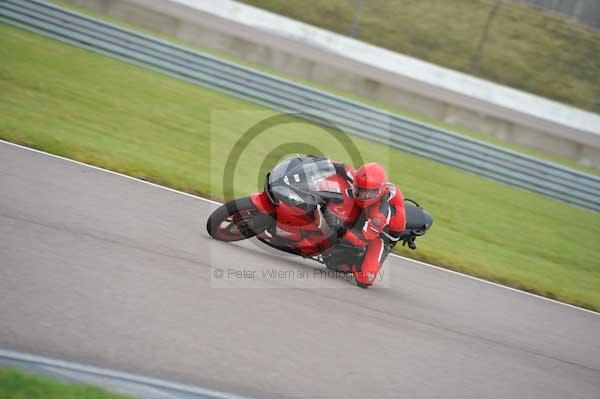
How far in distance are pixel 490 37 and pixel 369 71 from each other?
28.1 feet

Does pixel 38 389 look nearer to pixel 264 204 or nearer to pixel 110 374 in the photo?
pixel 110 374

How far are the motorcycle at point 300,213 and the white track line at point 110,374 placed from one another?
247 centimetres

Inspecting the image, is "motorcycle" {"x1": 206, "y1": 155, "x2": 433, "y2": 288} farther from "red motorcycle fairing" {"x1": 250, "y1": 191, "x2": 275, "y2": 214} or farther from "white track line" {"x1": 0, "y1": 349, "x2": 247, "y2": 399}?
"white track line" {"x1": 0, "y1": 349, "x2": 247, "y2": 399}

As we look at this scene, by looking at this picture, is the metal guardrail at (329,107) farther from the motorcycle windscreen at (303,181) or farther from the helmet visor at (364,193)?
the helmet visor at (364,193)

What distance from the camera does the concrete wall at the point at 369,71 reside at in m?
20.0

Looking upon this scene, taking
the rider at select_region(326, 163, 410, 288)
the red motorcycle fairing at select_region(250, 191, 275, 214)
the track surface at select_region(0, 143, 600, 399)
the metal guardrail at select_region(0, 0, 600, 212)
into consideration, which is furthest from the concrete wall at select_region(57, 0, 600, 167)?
the red motorcycle fairing at select_region(250, 191, 275, 214)

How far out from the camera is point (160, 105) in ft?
42.6

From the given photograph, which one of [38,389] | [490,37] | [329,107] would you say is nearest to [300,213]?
[38,389]

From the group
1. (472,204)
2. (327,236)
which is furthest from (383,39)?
(327,236)

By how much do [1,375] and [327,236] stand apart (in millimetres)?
3945

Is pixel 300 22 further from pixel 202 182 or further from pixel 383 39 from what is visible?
pixel 202 182

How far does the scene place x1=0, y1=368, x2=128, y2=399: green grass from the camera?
3.78m

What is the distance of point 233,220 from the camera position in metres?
7.24

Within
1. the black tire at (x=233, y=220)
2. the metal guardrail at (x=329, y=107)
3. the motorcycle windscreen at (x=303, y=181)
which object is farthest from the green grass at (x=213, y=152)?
the motorcycle windscreen at (x=303, y=181)
